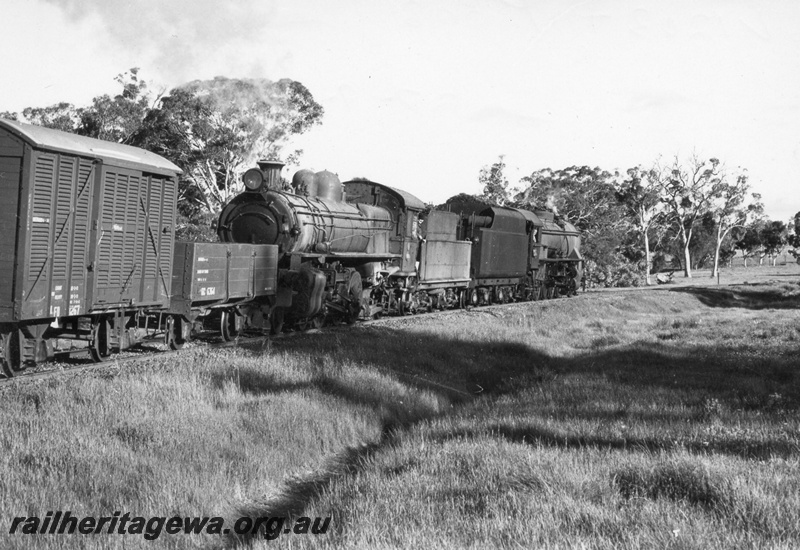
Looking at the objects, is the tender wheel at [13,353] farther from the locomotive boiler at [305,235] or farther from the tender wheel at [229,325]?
the locomotive boiler at [305,235]

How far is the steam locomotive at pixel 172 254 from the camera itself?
9.45 m

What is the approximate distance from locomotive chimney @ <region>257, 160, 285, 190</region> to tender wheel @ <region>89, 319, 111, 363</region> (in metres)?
5.20

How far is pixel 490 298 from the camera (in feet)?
89.6

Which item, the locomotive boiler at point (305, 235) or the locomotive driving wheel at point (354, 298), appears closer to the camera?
the locomotive boiler at point (305, 235)

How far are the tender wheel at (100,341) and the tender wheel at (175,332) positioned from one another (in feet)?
4.45

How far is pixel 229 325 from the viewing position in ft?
48.4

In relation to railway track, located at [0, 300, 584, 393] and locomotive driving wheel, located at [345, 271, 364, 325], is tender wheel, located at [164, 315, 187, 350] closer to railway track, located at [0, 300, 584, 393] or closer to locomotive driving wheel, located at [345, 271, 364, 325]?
railway track, located at [0, 300, 584, 393]

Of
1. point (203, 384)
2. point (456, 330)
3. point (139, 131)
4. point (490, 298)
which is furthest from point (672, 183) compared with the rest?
point (203, 384)

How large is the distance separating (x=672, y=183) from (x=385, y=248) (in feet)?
165

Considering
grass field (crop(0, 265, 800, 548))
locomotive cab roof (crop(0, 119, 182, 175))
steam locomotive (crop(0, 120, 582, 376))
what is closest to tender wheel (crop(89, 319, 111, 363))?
steam locomotive (crop(0, 120, 582, 376))

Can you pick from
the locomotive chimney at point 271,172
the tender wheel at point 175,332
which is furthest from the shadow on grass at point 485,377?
the locomotive chimney at point 271,172

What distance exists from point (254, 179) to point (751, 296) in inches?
1316

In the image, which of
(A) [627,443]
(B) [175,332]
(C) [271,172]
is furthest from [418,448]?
(C) [271,172]

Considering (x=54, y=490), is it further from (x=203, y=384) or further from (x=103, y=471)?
(x=203, y=384)
